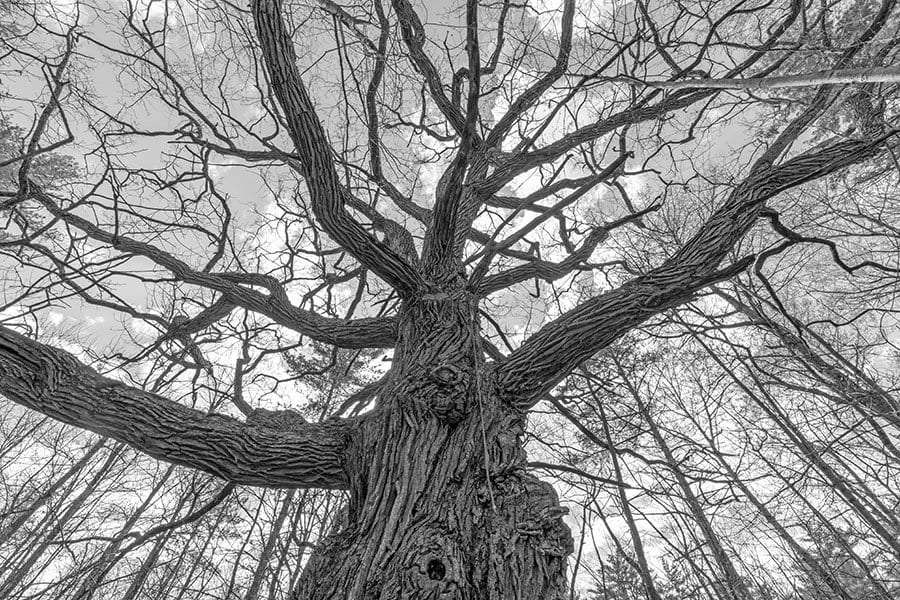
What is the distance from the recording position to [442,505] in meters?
1.44

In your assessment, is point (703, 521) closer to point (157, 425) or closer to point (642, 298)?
point (642, 298)

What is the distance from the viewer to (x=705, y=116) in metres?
3.53

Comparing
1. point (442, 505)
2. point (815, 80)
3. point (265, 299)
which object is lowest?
point (442, 505)

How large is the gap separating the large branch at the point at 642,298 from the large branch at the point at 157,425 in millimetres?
971

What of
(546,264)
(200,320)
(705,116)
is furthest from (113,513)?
(705,116)

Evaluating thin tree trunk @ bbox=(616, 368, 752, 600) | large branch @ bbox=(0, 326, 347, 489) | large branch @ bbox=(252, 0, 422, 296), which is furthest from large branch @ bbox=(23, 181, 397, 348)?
thin tree trunk @ bbox=(616, 368, 752, 600)

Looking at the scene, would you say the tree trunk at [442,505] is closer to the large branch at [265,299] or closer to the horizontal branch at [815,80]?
the large branch at [265,299]

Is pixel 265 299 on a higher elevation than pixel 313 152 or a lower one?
higher

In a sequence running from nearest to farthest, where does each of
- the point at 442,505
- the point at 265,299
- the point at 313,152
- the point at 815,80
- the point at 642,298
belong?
the point at 442,505 < the point at 815,80 < the point at 313,152 < the point at 642,298 < the point at 265,299

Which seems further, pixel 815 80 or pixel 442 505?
pixel 815 80

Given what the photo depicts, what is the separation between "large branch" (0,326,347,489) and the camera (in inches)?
60.4

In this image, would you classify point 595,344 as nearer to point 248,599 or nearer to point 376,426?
point 376,426

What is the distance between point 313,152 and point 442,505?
158 centimetres

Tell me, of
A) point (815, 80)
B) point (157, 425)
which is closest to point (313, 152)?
point (157, 425)
